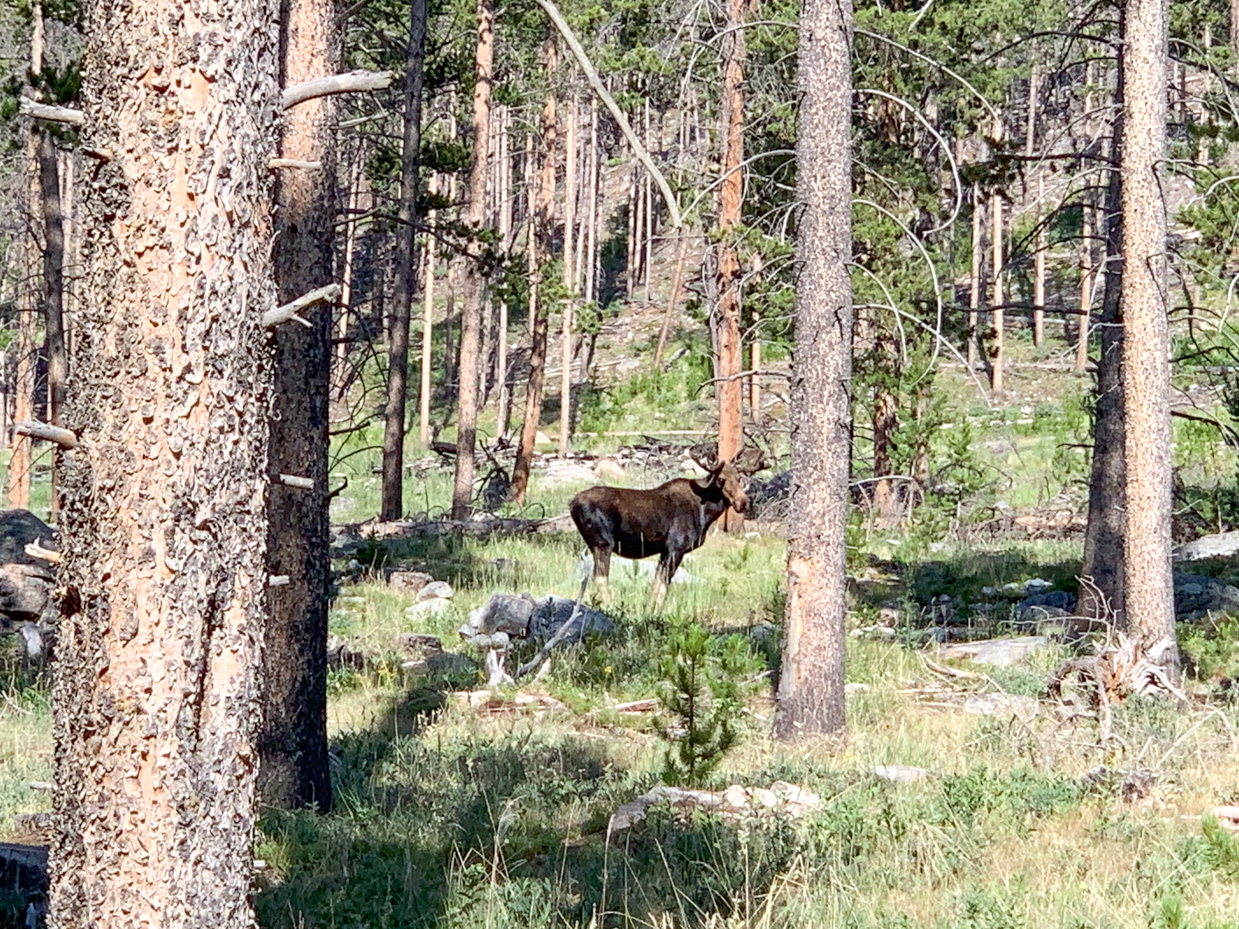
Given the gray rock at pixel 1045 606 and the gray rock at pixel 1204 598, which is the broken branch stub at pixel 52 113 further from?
the gray rock at pixel 1204 598

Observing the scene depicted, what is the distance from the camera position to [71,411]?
3.24 m

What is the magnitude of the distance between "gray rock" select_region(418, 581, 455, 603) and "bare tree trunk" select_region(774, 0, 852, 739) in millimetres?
6016

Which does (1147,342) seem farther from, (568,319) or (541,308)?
(568,319)

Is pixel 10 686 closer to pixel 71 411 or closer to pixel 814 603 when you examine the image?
pixel 814 603

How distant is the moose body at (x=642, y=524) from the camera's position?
15141mm

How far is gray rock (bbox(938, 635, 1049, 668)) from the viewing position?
11.5 m

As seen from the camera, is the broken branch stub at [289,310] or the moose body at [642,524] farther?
the moose body at [642,524]

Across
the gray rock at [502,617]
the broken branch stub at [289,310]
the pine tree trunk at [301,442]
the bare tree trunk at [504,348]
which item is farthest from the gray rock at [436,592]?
the bare tree trunk at [504,348]

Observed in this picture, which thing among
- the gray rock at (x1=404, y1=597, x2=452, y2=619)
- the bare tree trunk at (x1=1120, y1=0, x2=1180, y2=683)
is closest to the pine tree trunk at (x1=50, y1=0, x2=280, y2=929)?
the bare tree trunk at (x1=1120, y1=0, x2=1180, y2=683)

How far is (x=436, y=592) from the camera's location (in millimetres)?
14719

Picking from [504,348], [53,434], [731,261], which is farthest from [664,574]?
[504,348]

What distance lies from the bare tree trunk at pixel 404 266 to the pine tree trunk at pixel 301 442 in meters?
11.6

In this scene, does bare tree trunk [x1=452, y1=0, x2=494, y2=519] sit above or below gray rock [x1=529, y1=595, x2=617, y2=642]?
above

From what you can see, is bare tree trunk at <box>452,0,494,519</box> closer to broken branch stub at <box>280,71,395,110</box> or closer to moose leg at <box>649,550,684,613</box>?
moose leg at <box>649,550,684,613</box>
